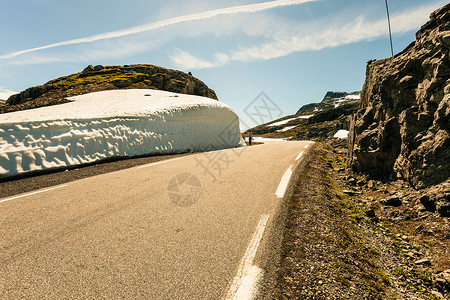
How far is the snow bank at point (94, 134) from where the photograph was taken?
8008 millimetres

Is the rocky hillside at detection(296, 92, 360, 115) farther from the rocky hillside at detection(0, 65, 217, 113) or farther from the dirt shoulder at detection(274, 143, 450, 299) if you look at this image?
the dirt shoulder at detection(274, 143, 450, 299)

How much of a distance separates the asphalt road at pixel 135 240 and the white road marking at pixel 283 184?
5cm

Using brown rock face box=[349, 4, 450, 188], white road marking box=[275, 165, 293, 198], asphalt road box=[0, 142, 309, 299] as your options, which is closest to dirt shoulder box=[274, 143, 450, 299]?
white road marking box=[275, 165, 293, 198]

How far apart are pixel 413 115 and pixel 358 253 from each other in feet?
12.9

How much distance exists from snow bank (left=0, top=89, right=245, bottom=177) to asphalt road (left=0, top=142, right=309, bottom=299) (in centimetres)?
354

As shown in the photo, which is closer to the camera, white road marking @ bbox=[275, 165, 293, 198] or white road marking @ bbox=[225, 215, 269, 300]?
white road marking @ bbox=[225, 215, 269, 300]

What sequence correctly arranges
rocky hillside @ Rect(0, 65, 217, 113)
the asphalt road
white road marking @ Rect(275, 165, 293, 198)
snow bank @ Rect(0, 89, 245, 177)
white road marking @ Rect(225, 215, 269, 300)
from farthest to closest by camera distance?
rocky hillside @ Rect(0, 65, 217, 113)
snow bank @ Rect(0, 89, 245, 177)
white road marking @ Rect(275, 165, 293, 198)
the asphalt road
white road marking @ Rect(225, 215, 269, 300)

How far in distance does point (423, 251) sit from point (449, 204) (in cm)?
105

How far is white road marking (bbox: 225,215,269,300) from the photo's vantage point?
2.12 m

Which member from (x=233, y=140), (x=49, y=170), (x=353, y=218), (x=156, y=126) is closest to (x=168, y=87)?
(x=233, y=140)

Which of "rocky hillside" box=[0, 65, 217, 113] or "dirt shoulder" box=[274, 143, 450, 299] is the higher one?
"rocky hillside" box=[0, 65, 217, 113]

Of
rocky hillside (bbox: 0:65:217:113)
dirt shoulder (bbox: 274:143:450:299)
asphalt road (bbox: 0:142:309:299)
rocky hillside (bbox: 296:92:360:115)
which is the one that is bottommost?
dirt shoulder (bbox: 274:143:450:299)

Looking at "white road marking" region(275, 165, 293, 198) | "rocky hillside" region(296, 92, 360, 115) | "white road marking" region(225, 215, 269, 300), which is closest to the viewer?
"white road marking" region(225, 215, 269, 300)

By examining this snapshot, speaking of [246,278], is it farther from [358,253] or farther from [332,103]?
[332,103]
